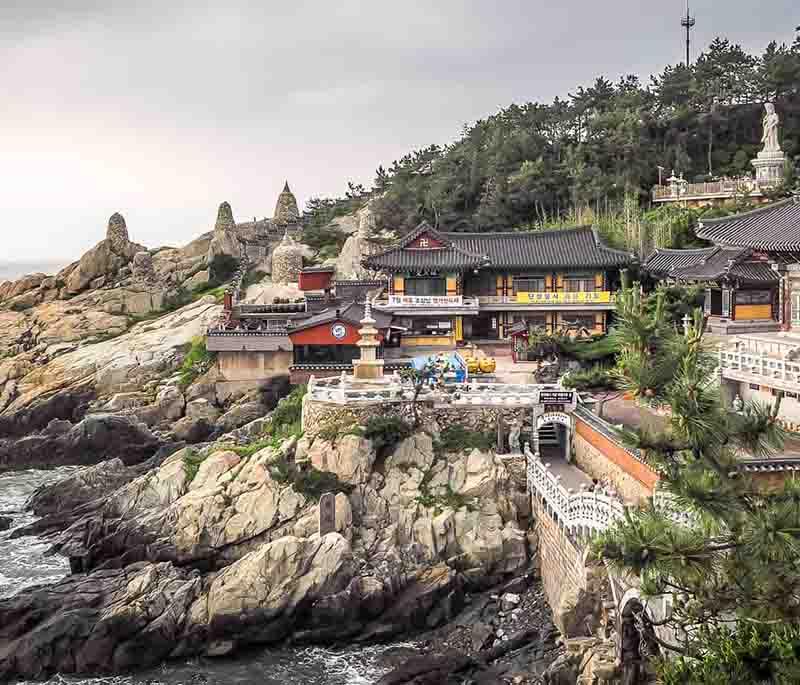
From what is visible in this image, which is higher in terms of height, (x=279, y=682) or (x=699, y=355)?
(x=699, y=355)

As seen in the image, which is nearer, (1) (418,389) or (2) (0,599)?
→ (2) (0,599)

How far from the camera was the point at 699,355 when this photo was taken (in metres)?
17.8

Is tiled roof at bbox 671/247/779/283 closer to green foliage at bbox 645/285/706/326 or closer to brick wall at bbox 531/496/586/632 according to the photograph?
green foliage at bbox 645/285/706/326

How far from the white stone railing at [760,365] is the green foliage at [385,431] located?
34.9 ft

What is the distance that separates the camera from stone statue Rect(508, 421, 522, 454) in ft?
104

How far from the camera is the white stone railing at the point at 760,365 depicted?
85.9 feet

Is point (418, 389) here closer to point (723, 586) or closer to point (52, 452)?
point (723, 586)

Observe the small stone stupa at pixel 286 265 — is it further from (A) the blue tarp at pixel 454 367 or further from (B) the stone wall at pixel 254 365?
(A) the blue tarp at pixel 454 367

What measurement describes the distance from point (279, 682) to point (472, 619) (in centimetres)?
567

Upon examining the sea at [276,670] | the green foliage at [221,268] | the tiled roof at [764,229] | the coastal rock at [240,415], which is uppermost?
the tiled roof at [764,229]

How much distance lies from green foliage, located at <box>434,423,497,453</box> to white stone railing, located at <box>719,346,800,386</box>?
26.2 ft

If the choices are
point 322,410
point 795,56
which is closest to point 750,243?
point 322,410

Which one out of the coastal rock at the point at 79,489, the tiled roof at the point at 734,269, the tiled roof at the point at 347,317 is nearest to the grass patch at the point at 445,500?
the tiled roof at the point at 347,317

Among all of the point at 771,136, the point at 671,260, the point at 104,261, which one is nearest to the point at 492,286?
the point at 671,260
